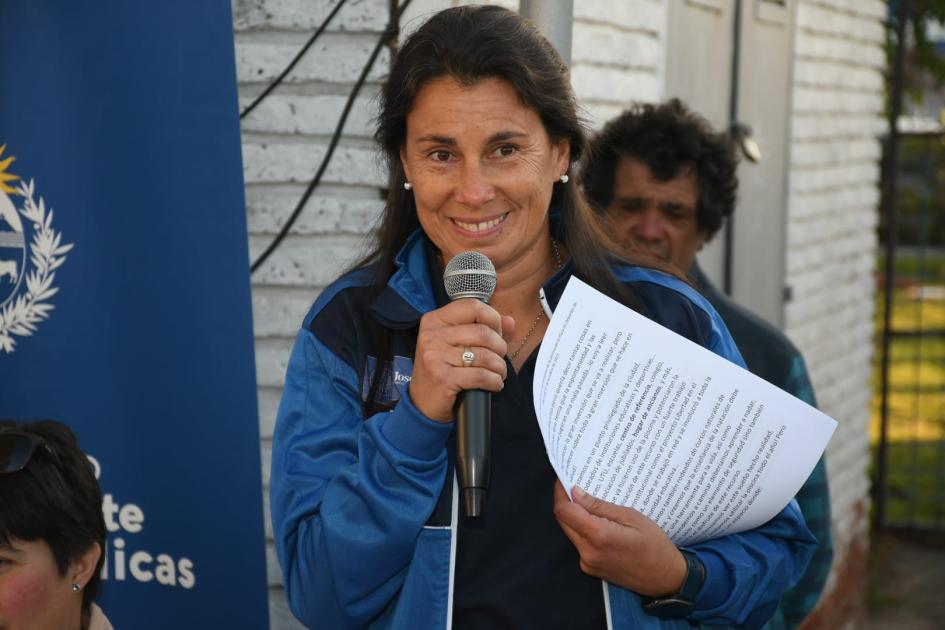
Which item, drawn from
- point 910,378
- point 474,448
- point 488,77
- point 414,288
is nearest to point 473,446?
point 474,448

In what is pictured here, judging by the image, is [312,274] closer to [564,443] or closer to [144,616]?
[144,616]

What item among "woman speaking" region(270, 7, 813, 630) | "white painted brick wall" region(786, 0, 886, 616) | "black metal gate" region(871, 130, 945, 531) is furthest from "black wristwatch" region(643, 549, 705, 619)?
"black metal gate" region(871, 130, 945, 531)

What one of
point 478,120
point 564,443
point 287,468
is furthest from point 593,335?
point 287,468

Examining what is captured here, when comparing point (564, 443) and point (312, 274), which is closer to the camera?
point (564, 443)

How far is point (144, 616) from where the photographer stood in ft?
11.0

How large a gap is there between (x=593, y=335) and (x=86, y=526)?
1.27 meters

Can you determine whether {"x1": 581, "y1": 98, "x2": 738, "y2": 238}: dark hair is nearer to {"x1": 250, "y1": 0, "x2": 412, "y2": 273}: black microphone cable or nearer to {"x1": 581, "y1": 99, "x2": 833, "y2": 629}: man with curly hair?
{"x1": 581, "y1": 99, "x2": 833, "y2": 629}: man with curly hair

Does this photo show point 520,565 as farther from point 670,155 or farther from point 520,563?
point 670,155

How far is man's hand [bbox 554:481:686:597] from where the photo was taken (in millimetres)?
2119

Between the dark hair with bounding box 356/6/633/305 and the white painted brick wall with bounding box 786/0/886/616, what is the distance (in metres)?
4.24

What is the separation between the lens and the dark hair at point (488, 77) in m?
2.29

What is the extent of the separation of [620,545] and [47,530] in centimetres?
129

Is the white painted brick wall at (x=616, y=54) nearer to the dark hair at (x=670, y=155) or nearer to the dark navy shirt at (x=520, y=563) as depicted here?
the dark hair at (x=670, y=155)

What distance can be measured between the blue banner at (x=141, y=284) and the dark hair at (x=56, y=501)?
0.44m
